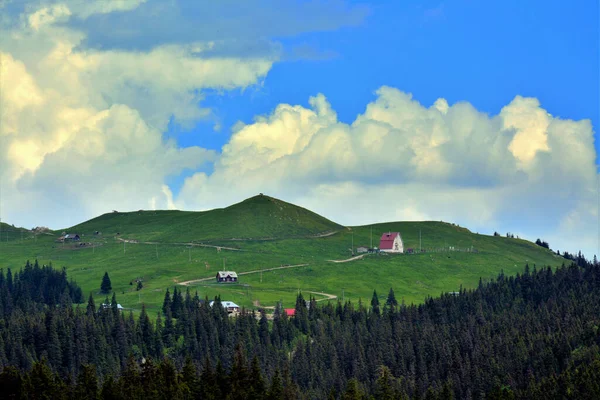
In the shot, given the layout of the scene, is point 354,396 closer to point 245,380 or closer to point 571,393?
point 245,380

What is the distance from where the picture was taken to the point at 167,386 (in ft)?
510

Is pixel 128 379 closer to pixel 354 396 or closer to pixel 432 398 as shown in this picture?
pixel 354 396

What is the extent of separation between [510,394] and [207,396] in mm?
58991

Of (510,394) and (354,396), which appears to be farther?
(510,394)

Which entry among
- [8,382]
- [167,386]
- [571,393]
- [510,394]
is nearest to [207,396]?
[167,386]

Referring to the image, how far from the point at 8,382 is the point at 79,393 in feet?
36.6

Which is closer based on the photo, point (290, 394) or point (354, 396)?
point (354, 396)

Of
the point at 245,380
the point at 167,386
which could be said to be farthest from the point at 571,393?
the point at 167,386

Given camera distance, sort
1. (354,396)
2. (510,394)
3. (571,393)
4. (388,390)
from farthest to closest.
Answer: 1. (571,393)
2. (510,394)
3. (388,390)
4. (354,396)

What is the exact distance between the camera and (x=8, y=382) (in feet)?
516

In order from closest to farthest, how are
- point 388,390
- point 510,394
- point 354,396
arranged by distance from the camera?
point 354,396, point 388,390, point 510,394

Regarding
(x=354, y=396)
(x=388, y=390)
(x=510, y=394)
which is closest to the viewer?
(x=354, y=396)

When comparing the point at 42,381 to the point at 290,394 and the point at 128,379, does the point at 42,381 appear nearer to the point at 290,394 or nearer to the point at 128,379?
the point at 128,379

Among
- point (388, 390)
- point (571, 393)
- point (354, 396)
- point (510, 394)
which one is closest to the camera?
point (354, 396)
